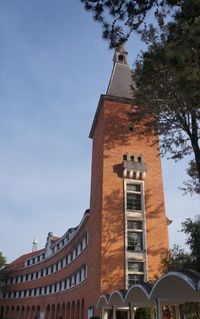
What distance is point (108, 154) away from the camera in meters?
33.5

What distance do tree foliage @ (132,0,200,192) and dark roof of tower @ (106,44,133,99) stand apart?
16.5 m

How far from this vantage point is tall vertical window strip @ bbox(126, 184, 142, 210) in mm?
31922

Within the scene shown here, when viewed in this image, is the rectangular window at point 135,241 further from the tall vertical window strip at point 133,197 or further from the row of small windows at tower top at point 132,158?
the row of small windows at tower top at point 132,158

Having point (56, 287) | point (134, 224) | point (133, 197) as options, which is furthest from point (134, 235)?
point (56, 287)

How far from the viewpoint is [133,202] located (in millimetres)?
32125

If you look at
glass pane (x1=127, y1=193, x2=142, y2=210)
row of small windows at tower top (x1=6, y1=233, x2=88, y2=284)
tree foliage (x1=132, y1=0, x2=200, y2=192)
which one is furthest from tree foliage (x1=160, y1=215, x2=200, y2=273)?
row of small windows at tower top (x1=6, y1=233, x2=88, y2=284)

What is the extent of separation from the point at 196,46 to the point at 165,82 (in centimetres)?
741

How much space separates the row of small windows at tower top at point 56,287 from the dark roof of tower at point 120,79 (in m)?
18.2

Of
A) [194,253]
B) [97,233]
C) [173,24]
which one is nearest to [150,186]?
[97,233]

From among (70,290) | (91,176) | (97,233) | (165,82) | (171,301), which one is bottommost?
(171,301)

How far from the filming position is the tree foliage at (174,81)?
9684 millimetres

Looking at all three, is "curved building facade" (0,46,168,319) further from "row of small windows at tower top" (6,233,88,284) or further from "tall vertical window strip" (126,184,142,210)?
"row of small windows at tower top" (6,233,88,284)

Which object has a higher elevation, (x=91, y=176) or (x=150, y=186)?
(x=91, y=176)

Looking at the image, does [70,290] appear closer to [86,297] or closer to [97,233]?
[86,297]
